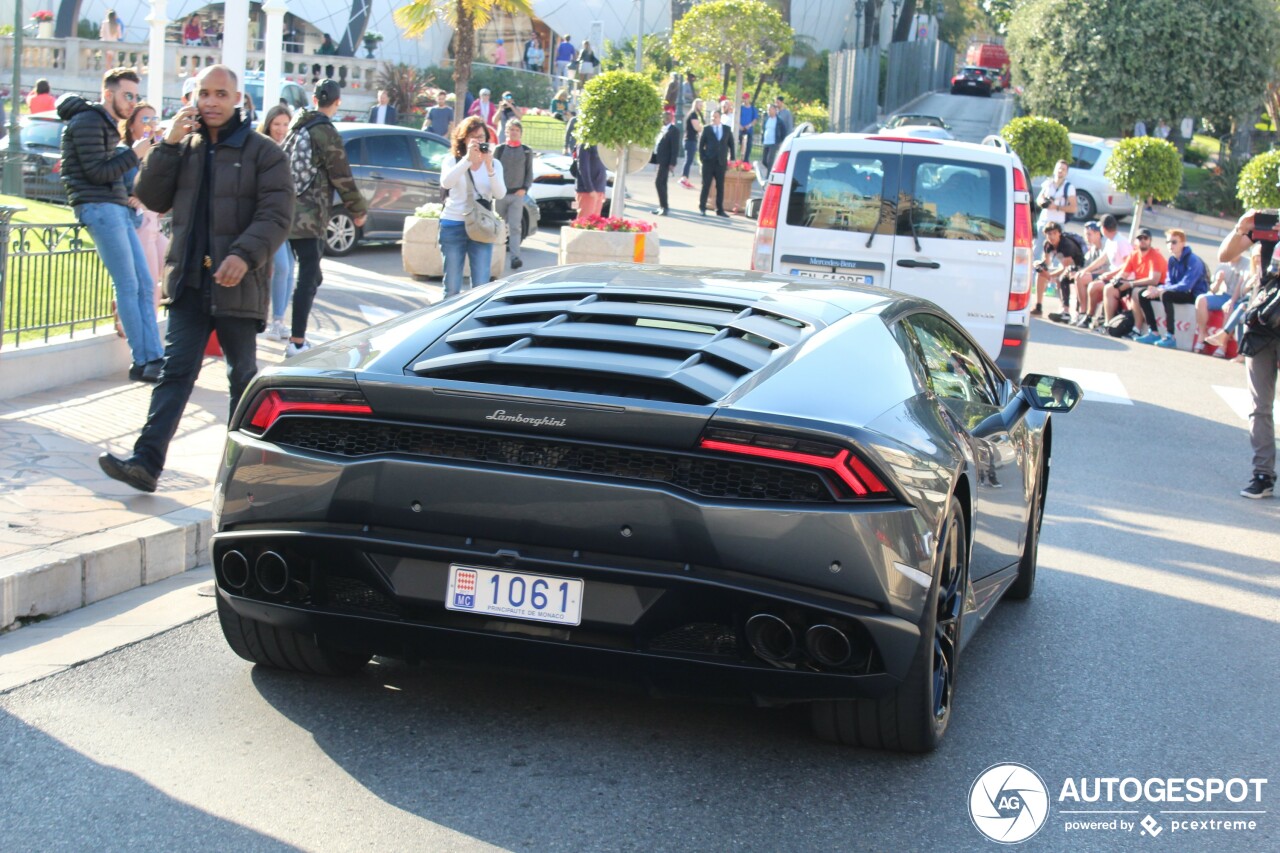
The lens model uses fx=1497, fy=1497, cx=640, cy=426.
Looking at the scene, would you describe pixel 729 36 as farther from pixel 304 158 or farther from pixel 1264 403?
pixel 1264 403

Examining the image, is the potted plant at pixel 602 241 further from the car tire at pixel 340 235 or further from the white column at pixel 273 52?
the car tire at pixel 340 235

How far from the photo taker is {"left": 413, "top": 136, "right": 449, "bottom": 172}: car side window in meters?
20.0

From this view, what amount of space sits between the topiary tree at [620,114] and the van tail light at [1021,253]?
7.08 metres

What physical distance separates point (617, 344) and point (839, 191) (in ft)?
23.8

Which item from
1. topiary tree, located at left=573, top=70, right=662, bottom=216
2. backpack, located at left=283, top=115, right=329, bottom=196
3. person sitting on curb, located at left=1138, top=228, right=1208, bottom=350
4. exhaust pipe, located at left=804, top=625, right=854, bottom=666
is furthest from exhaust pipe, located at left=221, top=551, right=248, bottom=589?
person sitting on curb, located at left=1138, top=228, right=1208, bottom=350

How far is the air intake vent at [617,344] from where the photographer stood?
13.8 ft

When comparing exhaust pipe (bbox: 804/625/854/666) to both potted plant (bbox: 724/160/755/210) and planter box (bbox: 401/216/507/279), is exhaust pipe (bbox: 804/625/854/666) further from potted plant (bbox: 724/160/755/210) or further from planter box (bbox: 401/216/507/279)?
potted plant (bbox: 724/160/755/210)

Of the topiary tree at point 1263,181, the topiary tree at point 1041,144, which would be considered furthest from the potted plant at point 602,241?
the topiary tree at point 1041,144

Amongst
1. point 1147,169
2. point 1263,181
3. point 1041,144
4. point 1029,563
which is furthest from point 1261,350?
point 1041,144

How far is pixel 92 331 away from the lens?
10250mm

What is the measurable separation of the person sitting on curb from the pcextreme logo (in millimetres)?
14544

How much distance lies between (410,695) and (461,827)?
107cm

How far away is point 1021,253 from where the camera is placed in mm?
11117

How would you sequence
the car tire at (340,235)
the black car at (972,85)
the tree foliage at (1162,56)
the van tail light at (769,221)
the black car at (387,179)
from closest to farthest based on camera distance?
the van tail light at (769,221) → the car tire at (340,235) → the black car at (387,179) → the tree foliage at (1162,56) → the black car at (972,85)
